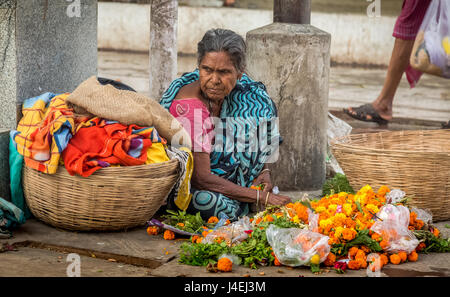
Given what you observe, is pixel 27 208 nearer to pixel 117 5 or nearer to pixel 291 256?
pixel 291 256

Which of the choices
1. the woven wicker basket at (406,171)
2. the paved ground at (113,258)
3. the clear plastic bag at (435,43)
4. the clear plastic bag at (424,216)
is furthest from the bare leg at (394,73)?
the clear plastic bag at (424,216)

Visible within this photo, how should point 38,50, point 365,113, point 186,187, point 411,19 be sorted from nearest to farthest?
1. point 186,187
2. point 38,50
3. point 411,19
4. point 365,113

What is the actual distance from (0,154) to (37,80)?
0.60m

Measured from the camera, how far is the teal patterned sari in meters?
4.27

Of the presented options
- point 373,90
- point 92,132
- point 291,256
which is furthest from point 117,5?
point 291,256

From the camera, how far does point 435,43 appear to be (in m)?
5.54

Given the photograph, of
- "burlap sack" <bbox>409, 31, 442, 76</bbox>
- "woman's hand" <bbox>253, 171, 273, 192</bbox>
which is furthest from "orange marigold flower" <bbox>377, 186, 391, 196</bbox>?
"burlap sack" <bbox>409, 31, 442, 76</bbox>

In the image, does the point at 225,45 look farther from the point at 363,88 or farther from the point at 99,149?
the point at 363,88

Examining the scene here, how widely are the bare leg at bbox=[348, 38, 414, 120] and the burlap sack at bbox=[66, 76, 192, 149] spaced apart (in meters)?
3.29

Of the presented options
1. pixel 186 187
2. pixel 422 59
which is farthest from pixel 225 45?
pixel 422 59

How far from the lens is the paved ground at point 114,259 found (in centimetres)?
335

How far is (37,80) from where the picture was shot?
448cm

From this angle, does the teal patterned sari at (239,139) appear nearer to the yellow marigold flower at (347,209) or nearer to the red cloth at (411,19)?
the yellow marigold flower at (347,209)

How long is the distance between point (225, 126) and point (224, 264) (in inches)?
56.2
